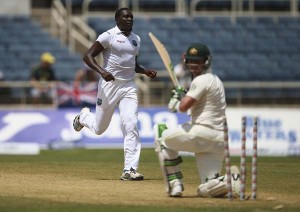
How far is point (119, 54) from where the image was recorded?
1252 centimetres

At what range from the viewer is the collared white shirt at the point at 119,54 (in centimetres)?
1246

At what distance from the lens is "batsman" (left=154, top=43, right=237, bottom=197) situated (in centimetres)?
984

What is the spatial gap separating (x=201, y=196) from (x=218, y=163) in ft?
1.45

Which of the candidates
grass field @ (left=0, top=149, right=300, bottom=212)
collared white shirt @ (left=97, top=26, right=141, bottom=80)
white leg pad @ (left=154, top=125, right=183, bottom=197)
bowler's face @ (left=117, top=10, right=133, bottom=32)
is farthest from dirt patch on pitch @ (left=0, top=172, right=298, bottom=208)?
bowler's face @ (left=117, top=10, right=133, bottom=32)

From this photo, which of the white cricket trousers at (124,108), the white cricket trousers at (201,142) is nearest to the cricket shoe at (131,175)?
the white cricket trousers at (124,108)

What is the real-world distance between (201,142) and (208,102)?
44 cm

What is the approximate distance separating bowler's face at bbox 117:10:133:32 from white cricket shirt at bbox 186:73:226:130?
109 inches

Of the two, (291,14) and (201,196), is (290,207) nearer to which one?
(201,196)

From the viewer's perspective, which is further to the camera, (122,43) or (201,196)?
(122,43)

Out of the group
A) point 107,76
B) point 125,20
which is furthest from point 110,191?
point 125,20

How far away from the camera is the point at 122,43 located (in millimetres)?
12492

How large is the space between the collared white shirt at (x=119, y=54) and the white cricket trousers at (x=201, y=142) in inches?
106

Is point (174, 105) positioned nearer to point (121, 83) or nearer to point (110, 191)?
point (110, 191)

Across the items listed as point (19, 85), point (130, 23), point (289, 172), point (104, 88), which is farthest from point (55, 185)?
point (19, 85)
